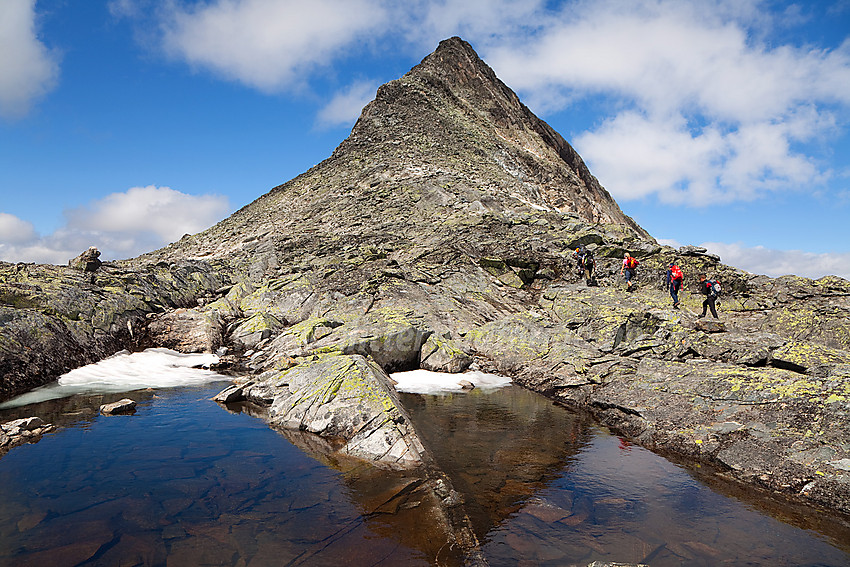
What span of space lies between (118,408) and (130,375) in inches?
248

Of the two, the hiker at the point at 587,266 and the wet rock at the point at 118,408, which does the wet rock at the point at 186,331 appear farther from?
Answer: the hiker at the point at 587,266

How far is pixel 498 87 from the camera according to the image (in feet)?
305

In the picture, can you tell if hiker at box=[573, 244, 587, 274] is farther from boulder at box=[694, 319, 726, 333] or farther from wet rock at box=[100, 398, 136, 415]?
wet rock at box=[100, 398, 136, 415]

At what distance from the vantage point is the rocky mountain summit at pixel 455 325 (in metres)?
13.2

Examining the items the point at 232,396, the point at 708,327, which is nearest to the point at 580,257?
the point at 708,327

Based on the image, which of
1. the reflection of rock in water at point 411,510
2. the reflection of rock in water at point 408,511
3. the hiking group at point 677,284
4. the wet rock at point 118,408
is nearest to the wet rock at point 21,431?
the wet rock at point 118,408

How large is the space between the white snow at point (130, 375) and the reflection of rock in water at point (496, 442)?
11637mm

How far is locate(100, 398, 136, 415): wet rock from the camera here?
1505 centimetres

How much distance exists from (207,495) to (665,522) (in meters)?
10.1

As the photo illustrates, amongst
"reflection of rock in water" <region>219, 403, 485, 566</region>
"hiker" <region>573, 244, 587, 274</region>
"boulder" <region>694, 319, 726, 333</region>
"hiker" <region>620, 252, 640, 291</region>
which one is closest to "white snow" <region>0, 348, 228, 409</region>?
"reflection of rock in water" <region>219, 403, 485, 566</region>

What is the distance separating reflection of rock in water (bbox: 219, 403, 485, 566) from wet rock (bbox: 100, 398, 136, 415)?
782 centimetres

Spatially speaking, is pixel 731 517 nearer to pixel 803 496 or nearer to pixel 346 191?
pixel 803 496

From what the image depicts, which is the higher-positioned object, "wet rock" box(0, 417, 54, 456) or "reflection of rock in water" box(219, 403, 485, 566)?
"wet rock" box(0, 417, 54, 456)

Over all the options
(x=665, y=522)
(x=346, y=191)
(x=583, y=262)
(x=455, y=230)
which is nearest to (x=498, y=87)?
(x=346, y=191)
